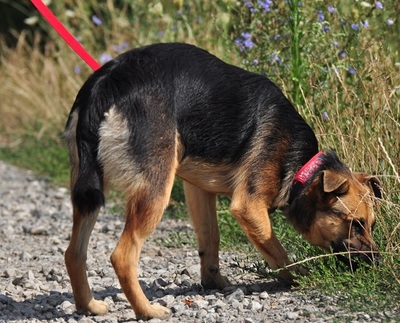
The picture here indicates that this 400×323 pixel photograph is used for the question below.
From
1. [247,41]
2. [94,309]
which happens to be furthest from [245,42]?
[94,309]

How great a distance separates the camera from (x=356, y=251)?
222 inches

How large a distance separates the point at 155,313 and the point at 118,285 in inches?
39.6

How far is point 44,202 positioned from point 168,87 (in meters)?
4.36

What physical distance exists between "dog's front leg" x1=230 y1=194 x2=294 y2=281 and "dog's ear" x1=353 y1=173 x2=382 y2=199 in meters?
0.70

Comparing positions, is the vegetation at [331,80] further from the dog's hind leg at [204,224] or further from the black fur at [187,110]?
the black fur at [187,110]

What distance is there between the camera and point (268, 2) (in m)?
7.26

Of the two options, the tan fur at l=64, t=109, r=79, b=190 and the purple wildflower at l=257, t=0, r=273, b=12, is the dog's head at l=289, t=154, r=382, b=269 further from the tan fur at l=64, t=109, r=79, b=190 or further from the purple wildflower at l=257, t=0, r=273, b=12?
the purple wildflower at l=257, t=0, r=273, b=12

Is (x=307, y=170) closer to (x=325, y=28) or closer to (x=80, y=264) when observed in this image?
(x=80, y=264)

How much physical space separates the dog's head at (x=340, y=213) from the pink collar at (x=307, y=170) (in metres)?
0.05

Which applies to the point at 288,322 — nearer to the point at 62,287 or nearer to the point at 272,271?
the point at 272,271

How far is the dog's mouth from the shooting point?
5.69m

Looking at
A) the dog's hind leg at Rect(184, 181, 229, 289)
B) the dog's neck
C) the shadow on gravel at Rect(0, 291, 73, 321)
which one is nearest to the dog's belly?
the dog's hind leg at Rect(184, 181, 229, 289)

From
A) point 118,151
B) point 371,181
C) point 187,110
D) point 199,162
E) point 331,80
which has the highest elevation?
point 331,80

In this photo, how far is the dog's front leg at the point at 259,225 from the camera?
18.9 feet
